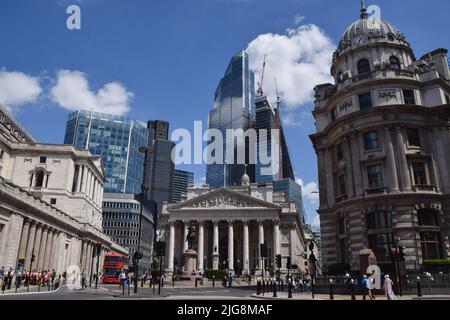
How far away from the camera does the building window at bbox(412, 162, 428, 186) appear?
127ft

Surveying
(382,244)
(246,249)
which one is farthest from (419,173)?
(246,249)

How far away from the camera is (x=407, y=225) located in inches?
1410

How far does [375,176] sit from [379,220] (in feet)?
16.2

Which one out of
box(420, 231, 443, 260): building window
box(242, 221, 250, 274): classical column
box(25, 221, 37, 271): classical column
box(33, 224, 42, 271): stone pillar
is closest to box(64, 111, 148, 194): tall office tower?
box(242, 221, 250, 274): classical column

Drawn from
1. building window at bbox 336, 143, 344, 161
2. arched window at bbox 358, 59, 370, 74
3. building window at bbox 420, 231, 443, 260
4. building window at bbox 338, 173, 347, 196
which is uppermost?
arched window at bbox 358, 59, 370, 74

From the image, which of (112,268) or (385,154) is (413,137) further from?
(112,268)

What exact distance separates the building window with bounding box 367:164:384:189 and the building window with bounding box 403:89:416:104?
8.56 m

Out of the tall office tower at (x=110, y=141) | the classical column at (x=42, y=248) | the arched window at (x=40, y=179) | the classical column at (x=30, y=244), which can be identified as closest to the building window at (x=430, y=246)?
the classical column at (x=30, y=244)

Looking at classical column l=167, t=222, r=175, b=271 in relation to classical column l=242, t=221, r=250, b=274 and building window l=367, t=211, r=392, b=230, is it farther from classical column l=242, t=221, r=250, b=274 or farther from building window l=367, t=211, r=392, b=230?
building window l=367, t=211, r=392, b=230

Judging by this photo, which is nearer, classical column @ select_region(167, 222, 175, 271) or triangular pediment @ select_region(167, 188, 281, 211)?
classical column @ select_region(167, 222, 175, 271)

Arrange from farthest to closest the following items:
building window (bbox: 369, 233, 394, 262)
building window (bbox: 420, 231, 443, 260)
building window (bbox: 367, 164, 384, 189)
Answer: building window (bbox: 367, 164, 384, 189)
building window (bbox: 369, 233, 394, 262)
building window (bbox: 420, 231, 443, 260)

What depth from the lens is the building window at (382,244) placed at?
3653 centimetres
